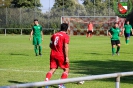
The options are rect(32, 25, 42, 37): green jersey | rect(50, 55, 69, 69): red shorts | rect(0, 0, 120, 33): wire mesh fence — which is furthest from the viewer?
rect(0, 0, 120, 33): wire mesh fence

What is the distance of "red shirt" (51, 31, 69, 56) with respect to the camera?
35.2 ft

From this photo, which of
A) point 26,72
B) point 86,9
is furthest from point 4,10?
point 26,72

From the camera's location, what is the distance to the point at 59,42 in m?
10.8

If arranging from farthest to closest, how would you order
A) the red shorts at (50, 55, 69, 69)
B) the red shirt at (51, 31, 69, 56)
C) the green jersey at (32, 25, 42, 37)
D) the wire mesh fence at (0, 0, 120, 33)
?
the wire mesh fence at (0, 0, 120, 33) → the green jersey at (32, 25, 42, 37) → the red shorts at (50, 55, 69, 69) → the red shirt at (51, 31, 69, 56)

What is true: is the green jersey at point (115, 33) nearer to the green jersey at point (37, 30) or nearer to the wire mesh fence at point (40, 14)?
the green jersey at point (37, 30)

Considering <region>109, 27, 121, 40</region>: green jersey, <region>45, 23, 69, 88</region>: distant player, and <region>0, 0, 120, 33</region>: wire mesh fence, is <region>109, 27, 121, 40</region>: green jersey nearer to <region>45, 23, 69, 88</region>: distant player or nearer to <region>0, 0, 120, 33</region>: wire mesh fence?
<region>45, 23, 69, 88</region>: distant player

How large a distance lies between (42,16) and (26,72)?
44.5 m

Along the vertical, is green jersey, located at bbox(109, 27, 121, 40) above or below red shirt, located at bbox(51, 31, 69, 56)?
below

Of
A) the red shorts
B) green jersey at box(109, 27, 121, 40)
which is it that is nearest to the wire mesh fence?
green jersey at box(109, 27, 121, 40)

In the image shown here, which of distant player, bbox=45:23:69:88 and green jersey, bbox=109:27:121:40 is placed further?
green jersey, bbox=109:27:121:40

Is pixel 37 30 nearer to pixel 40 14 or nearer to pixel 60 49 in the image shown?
pixel 60 49

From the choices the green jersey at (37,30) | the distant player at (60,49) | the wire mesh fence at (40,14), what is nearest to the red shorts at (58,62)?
the distant player at (60,49)

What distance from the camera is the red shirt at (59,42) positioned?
35.2ft

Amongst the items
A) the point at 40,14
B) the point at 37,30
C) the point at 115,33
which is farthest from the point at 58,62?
the point at 40,14
